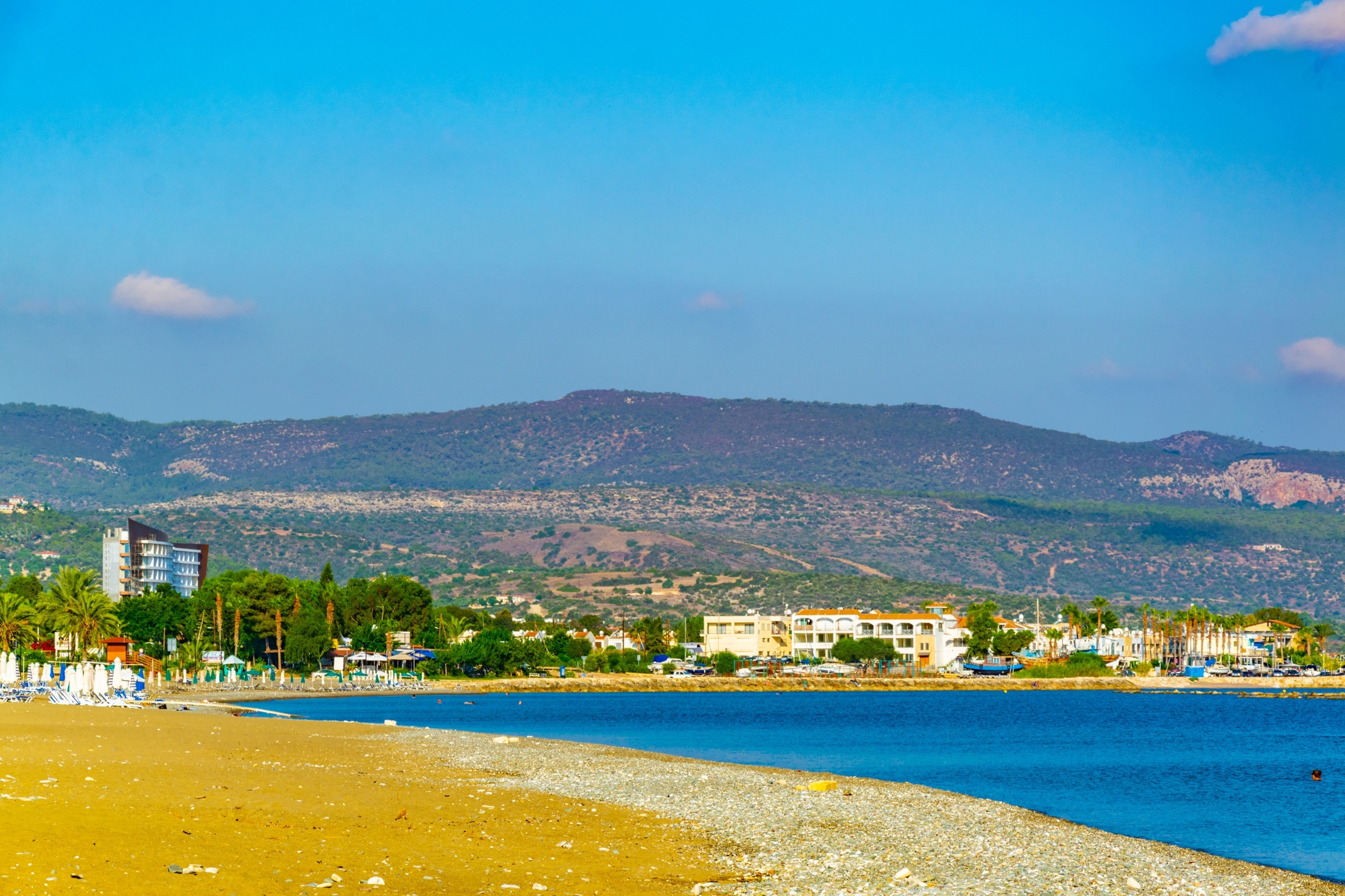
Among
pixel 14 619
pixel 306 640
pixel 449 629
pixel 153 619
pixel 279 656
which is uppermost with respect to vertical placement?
pixel 14 619

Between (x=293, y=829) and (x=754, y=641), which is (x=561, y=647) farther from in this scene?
(x=293, y=829)

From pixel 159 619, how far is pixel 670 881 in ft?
406

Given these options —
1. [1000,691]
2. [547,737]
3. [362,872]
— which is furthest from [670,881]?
[1000,691]

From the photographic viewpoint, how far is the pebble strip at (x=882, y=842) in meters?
25.3

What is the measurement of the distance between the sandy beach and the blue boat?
13259 cm

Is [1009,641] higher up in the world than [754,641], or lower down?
lower down

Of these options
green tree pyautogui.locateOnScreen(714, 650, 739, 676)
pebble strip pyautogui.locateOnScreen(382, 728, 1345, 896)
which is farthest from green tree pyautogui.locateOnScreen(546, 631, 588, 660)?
pebble strip pyautogui.locateOnScreen(382, 728, 1345, 896)

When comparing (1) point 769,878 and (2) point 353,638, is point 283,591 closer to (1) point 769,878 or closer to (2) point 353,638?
(2) point 353,638

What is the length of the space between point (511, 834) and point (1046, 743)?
51255 mm

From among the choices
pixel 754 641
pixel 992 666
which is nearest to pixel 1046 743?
pixel 992 666

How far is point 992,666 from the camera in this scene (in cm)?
17475

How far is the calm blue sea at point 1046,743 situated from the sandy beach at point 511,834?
6.13m

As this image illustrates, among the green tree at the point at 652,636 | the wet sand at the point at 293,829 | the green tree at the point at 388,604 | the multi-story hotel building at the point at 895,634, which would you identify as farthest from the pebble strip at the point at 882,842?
the multi-story hotel building at the point at 895,634

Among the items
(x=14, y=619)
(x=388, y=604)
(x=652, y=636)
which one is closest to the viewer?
(x=14, y=619)
